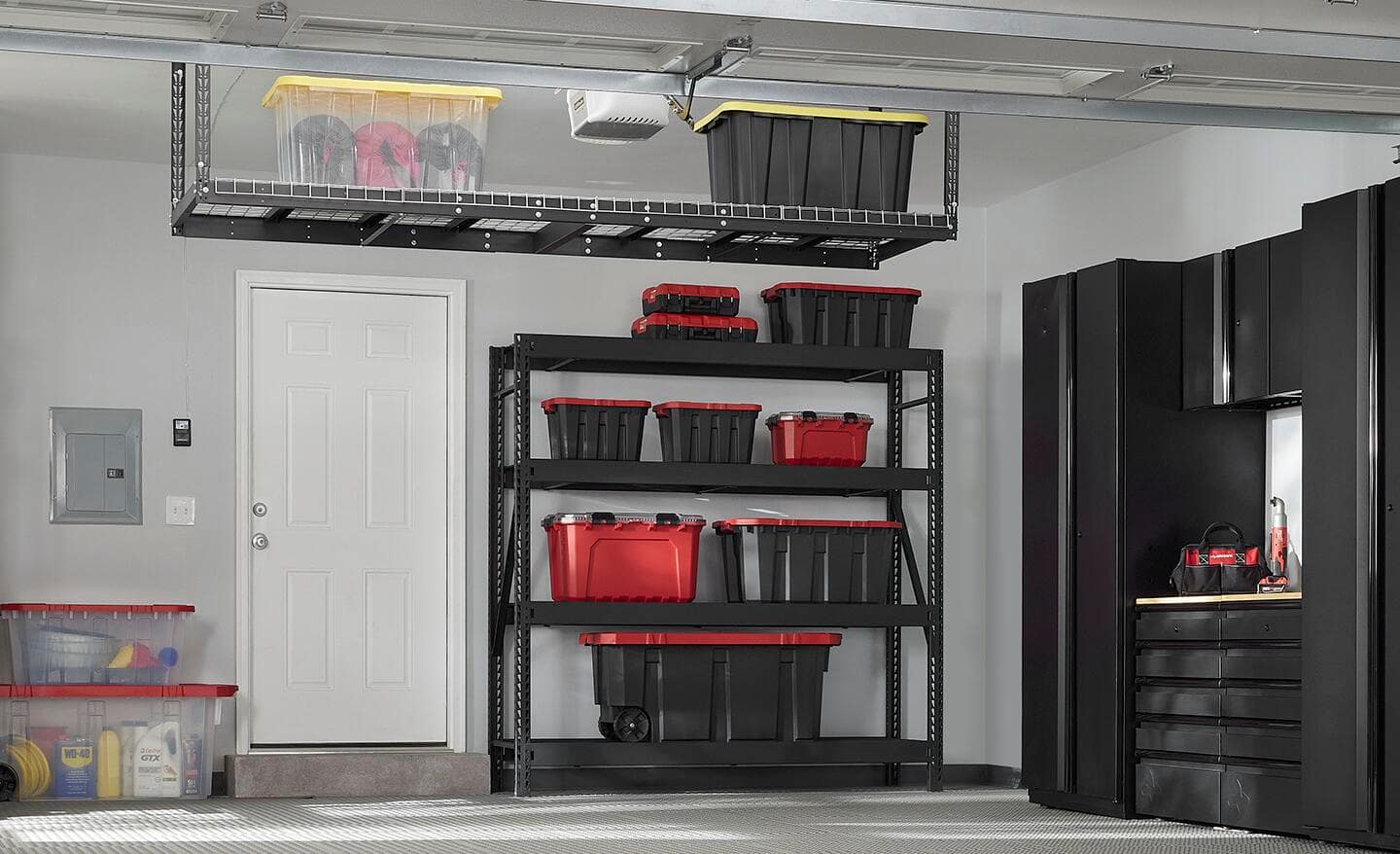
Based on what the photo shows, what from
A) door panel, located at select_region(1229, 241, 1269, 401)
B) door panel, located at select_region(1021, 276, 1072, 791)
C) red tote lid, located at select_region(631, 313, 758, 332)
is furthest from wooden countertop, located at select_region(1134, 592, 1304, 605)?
red tote lid, located at select_region(631, 313, 758, 332)

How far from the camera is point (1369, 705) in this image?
529cm

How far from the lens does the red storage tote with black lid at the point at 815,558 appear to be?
746 centimetres

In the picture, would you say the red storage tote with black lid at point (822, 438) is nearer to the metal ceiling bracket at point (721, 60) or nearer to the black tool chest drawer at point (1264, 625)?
the black tool chest drawer at point (1264, 625)

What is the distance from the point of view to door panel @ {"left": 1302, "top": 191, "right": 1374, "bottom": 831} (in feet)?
17.5

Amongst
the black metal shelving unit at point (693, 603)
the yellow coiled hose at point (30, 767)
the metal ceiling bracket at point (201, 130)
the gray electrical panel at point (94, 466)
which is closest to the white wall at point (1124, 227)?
the black metal shelving unit at point (693, 603)

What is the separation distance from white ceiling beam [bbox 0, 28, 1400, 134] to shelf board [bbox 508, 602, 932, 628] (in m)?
4.35

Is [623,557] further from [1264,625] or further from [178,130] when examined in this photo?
[178,130]

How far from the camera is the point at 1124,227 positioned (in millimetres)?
7398

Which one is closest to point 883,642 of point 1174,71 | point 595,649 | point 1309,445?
point 595,649

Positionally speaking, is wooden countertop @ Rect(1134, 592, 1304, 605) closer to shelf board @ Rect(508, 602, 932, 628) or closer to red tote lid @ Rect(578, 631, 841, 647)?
shelf board @ Rect(508, 602, 932, 628)

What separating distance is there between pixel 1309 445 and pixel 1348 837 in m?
1.20

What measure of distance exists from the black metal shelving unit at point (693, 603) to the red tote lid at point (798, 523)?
0.49ft

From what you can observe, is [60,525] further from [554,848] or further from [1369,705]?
[1369,705]

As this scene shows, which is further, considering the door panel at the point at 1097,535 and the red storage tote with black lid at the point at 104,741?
the red storage tote with black lid at the point at 104,741
